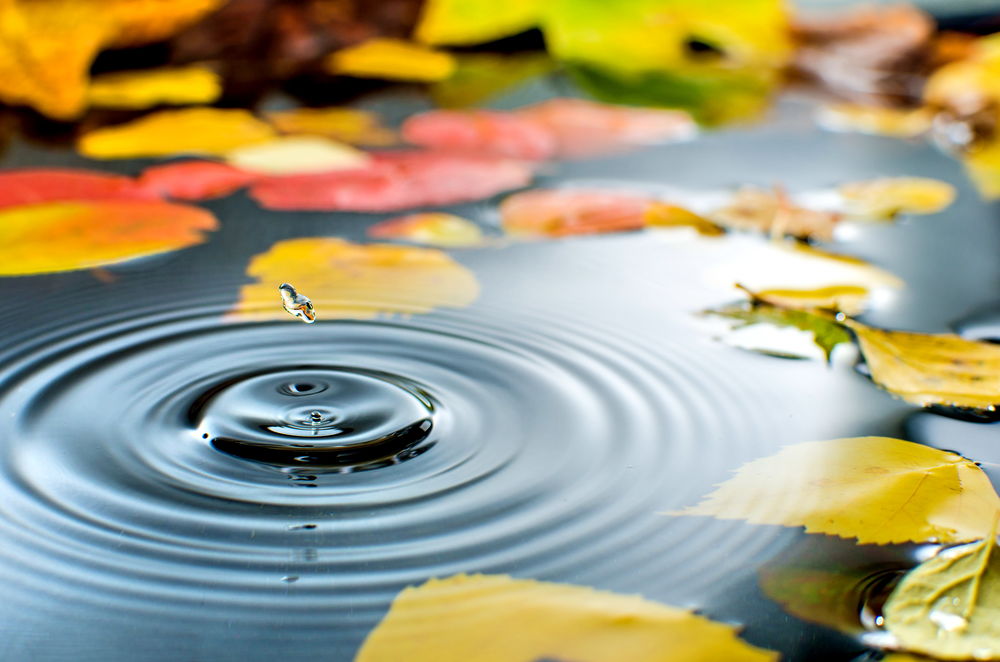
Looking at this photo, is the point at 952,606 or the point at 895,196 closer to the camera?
the point at 952,606

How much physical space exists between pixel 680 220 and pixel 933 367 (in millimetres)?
312

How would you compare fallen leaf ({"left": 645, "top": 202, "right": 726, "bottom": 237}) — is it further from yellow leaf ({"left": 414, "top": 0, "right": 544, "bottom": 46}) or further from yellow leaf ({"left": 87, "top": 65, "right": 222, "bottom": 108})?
yellow leaf ({"left": 414, "top": 0, "right": 544, "bottom": 46})

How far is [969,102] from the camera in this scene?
126 centimetres

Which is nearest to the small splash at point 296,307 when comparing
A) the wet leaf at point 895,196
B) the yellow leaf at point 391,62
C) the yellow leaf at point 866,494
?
the yellow leaf at point 866,494

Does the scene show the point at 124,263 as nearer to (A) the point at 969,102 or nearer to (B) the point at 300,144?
(B) the point at 300,144

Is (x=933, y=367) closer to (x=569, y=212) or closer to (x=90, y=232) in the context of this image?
(x=569, y=212)

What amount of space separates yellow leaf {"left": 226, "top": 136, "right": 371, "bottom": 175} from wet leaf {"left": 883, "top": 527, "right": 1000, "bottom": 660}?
0.69m

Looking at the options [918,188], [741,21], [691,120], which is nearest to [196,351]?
[918,188]

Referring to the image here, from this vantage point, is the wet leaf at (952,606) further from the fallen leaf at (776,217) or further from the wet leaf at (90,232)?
the wet leaf at (90,232)

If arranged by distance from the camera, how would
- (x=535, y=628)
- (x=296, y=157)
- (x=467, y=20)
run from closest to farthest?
(x=535, y=628) → (x=296, y=157) → (x=467, y=20)

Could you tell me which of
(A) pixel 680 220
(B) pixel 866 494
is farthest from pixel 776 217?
(B) pixel 866 494

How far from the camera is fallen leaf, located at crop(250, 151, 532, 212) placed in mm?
867

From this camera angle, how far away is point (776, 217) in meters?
0.86

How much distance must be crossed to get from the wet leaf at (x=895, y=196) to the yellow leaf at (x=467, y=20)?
76 cm
